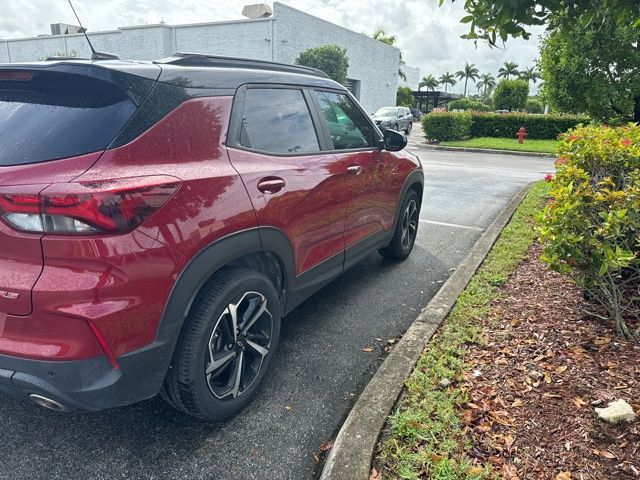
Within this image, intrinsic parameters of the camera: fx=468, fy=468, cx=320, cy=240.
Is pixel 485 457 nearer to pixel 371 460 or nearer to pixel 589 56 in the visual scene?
pixel 371 460

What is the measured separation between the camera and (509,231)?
18.8ft

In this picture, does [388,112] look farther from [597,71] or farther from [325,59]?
[597,71]

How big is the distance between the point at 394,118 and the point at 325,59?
5.47 meters

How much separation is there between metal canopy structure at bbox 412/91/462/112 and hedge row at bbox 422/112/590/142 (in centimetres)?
4162

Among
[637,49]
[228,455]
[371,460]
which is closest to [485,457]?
[371,460]

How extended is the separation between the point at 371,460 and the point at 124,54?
119ft

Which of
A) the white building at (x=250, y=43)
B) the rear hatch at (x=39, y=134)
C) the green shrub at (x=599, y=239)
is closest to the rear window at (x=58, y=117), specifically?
the rear hatch at (x=39, y=134)

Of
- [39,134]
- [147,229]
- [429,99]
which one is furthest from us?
[429,99]

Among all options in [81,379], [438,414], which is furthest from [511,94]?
[81,379]

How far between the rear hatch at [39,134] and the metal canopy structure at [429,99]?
214ft

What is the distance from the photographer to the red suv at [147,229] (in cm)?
182

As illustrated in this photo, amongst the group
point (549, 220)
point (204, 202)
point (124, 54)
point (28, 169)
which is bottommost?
point (549, 220)

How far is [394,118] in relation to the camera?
1063 inches

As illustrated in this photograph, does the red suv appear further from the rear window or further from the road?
the road
